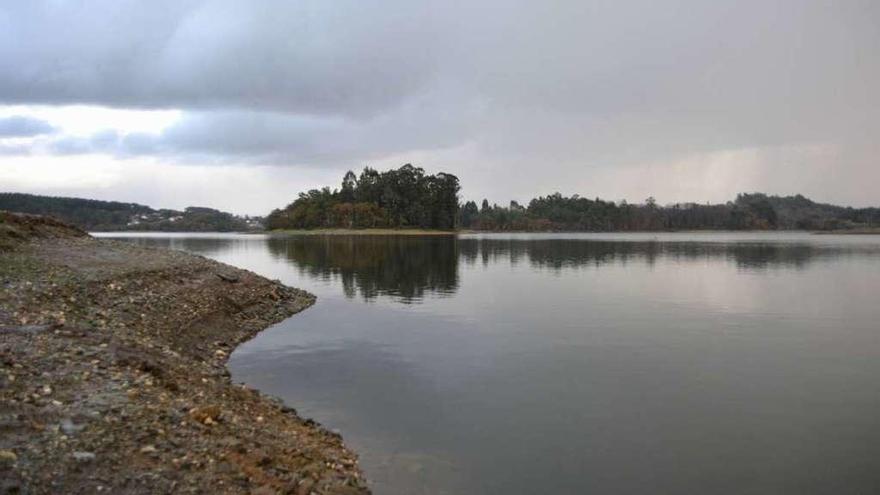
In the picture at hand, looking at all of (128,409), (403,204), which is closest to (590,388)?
(128,409)

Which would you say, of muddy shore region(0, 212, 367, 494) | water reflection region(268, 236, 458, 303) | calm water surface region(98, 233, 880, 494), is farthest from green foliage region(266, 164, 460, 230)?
muddy shore region(0, 212, 367, 494)

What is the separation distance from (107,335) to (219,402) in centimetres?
465

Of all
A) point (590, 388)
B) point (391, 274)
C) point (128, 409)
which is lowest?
point (590, 388)

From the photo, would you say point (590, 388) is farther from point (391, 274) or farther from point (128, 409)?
point (391, 274)

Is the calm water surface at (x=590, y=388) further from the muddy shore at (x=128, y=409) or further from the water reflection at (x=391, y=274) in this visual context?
the water reflection at (x=391, y=274)

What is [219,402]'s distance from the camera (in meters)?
13.2

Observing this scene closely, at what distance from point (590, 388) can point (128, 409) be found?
11.4 metres

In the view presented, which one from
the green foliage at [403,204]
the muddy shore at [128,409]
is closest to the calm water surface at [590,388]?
the muddy shore at [128,409]

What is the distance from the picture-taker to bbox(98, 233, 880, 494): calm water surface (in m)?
11.8

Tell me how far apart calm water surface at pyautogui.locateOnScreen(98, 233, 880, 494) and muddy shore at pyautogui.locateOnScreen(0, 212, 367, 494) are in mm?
1330

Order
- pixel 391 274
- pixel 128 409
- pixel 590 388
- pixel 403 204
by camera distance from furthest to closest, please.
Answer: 1. pixel 403 204
2. pixel 391 274
3. pixel 590 388
4. pixel 128 409

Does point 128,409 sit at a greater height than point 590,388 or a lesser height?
greater

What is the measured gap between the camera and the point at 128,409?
10.6m

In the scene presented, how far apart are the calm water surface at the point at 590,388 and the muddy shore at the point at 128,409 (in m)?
1.33
